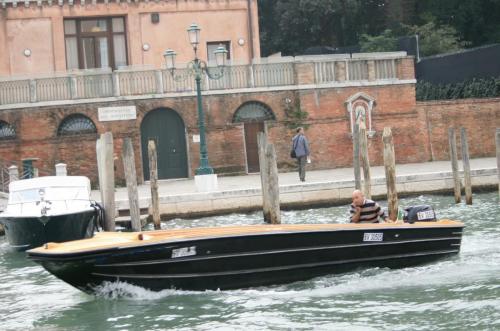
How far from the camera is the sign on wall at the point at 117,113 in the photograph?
88.3 ft

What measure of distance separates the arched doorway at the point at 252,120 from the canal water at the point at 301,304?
43.1ft

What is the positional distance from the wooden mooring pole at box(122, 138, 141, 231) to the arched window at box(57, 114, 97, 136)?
27.3 feet

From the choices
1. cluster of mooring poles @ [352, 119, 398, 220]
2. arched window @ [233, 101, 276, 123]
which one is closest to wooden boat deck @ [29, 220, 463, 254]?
cluster of mooring poles @ [352, 119, 398, 220]

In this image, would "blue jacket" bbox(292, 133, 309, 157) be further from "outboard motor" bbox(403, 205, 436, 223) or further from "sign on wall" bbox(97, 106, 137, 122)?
"outboard motor" bbox(403, 205, 436, 223)

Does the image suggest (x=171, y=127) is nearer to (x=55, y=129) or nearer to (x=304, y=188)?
(x=55, y=129)

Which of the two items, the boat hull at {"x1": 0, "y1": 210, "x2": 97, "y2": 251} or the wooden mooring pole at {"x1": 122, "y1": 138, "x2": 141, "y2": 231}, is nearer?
the boat hull at {"x1": 0, "y1": 210, "x2": 97, "y2": 251}

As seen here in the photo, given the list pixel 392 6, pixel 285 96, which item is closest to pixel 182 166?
pixel 285 96

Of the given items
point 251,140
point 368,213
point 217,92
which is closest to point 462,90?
point 251,140

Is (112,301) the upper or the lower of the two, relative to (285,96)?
lower

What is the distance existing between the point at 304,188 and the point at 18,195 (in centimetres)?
643

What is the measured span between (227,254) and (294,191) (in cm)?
948

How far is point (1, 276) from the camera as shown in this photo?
16.1m

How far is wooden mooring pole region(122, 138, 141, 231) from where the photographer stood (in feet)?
61.1

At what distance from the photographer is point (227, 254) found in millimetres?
13008
